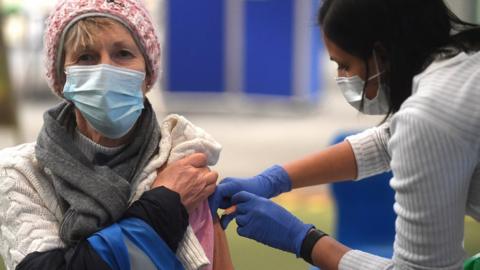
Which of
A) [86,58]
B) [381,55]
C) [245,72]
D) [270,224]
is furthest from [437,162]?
[245,72]

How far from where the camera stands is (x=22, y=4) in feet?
32.8

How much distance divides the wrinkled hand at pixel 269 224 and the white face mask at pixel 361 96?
306 mm

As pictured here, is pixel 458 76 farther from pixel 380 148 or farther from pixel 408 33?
pixel 380 148

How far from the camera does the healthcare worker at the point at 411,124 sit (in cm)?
145

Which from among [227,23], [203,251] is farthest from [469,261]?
[227,23]

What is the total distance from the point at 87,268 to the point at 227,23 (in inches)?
259

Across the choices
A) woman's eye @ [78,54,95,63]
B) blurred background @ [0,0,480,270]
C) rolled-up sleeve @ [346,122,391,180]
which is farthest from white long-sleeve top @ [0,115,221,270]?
blurred background @ [0,0,480,270]

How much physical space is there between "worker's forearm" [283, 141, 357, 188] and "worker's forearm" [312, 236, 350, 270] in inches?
14.2

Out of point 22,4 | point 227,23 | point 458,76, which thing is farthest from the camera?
point 22,4

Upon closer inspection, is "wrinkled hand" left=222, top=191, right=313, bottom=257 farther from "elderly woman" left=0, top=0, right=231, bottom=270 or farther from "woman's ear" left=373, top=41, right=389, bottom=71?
"woman's ear" left=373, top=41, right=389, bottom=71

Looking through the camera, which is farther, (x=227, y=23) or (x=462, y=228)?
(x=227, y=23)

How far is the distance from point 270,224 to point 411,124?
48 cm

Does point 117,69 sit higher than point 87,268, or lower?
higher

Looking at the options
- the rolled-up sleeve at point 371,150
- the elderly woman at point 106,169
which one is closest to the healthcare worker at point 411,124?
the elderly woman at point 106,169
